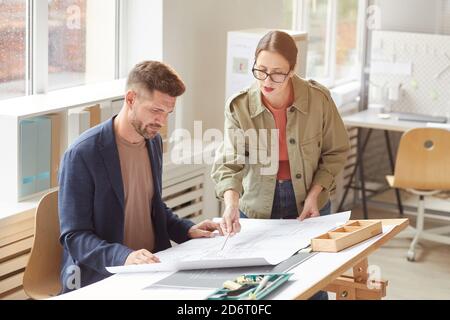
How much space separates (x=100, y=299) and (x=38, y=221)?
74 cm

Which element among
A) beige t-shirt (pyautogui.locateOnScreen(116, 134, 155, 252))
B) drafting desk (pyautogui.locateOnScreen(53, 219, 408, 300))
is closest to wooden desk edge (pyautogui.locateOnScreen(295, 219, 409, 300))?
drafting desk (pyautogui.locateOnScreen(53, 219, 408, 300))

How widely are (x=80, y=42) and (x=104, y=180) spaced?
197cm

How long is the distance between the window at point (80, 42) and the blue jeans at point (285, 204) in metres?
1.64

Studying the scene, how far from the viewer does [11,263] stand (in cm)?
352

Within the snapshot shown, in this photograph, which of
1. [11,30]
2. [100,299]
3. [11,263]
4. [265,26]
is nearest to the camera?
[100,299]

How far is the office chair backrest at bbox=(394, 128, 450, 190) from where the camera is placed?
5344 millimetres

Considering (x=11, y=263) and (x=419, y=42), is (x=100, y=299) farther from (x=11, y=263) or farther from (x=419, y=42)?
(x=419, y=42)

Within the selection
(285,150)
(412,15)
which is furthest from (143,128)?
(412,15)

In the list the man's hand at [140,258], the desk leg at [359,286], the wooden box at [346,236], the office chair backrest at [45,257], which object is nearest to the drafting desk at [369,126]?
the desk leg at [359,286]

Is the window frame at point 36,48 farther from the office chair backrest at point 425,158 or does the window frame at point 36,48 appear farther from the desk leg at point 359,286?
the office chair backrest at point 425,158

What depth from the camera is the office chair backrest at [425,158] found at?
17.5 feet

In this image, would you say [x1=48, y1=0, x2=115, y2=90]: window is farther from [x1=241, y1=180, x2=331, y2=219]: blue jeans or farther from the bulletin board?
the bulletin board

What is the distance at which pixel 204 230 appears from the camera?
2969mm
